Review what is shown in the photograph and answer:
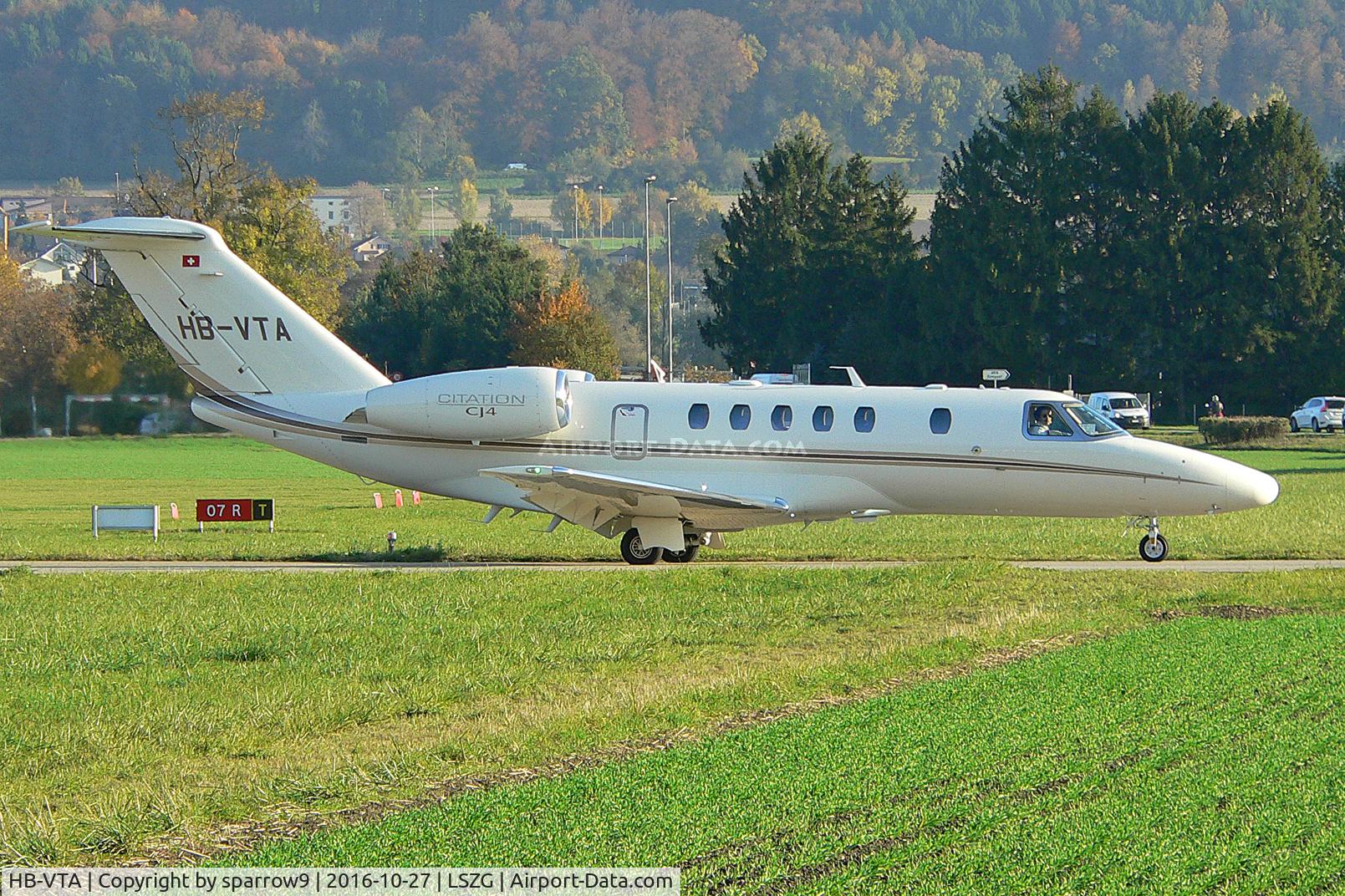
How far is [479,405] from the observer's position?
80.7 feet

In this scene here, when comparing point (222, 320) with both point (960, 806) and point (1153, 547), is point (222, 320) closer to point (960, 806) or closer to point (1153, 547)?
point (1153, 547)

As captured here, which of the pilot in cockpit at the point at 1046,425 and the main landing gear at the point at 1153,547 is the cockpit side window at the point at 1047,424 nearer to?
the pilot in cockpit at the point at 1046,425

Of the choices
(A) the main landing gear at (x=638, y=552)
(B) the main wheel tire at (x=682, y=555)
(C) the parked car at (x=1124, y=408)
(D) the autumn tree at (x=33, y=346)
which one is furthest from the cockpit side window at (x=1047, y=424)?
(D) the autumn tree at (x=33, y=346)

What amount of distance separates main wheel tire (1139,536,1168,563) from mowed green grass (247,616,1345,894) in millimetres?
11242

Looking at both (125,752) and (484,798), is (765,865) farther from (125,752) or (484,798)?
(125,752)

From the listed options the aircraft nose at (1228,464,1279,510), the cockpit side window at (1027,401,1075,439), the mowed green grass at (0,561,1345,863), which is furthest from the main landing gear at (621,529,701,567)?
the aircraft nose at (1228,464,1279,510)

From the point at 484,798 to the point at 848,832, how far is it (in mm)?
2391

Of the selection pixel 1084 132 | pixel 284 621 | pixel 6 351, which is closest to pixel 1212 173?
pixel 1084 132

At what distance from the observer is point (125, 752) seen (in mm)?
11898

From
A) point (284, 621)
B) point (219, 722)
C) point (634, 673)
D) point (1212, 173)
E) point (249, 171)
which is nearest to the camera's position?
point (219, 722)

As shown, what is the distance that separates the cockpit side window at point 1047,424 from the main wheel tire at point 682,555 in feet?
17.4

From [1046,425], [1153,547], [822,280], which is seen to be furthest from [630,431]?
[822,280]

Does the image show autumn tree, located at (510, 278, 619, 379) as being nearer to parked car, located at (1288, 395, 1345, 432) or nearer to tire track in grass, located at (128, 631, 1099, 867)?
parked car, located at (1288, 395, 1345, 432)

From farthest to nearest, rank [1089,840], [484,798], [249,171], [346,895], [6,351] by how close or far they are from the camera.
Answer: [249,171] → [6,351] → [484,798] → [1089,840] → [346,895]
